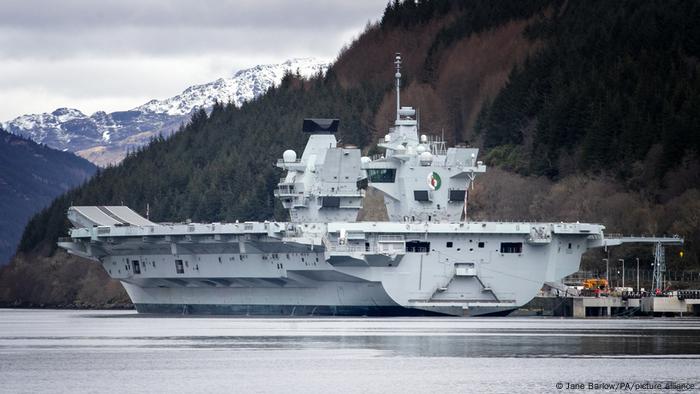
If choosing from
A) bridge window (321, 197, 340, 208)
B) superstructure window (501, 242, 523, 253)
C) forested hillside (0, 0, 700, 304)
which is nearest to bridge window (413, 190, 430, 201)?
bridge window (321, 197, 340, 208)

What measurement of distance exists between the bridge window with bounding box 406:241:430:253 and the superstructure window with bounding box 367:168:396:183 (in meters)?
6.62

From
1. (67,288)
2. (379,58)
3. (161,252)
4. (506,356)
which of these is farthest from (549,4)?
(506,356)

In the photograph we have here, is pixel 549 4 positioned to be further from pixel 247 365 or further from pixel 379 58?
pixel 247 365

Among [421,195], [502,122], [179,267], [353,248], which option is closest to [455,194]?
[421,195]

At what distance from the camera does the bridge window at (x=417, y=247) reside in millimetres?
72062

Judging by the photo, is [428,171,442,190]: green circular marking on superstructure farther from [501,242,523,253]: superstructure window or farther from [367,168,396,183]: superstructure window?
[501,242,523,253]: superstructure window

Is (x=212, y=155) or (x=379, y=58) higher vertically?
(x=379, y=58)

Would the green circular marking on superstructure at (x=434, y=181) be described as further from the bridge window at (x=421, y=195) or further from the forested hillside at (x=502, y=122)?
the forested hillside at (x=502, y=122)

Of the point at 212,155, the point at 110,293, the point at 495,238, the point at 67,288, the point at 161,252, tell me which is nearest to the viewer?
the point at 495,238

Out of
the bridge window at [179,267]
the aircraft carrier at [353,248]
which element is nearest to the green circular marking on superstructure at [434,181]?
the aircraft carrier at [353,248]

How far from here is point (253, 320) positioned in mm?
75750

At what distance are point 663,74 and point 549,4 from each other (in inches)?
1391

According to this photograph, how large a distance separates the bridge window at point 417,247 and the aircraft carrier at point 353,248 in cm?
4

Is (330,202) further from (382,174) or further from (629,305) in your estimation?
(629,305)
